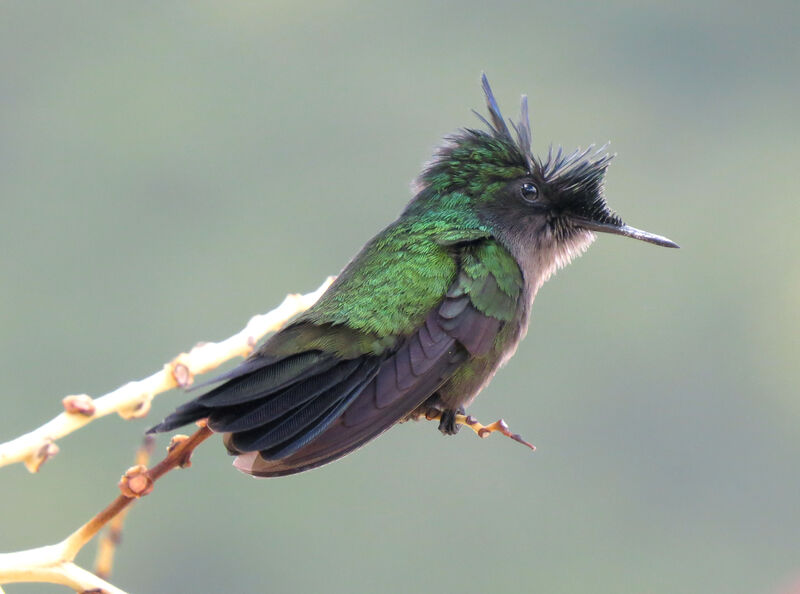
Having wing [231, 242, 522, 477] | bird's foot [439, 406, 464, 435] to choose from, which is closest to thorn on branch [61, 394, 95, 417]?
wing [231, 242, 522, 477]

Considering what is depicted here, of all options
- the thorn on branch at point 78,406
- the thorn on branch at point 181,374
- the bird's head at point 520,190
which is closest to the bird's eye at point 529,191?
the bird's head at point 520,190

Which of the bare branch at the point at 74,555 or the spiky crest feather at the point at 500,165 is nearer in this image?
the bare branch at the point at 74,555

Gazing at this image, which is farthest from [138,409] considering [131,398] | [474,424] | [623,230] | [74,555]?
[623,230]

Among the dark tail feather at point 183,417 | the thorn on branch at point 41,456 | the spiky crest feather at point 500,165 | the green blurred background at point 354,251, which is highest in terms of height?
the green blurred background at point 354,251

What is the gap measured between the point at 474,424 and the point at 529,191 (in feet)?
2.19

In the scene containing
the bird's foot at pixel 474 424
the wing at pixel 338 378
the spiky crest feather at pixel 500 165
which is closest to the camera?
the bird's foot at pixel 474 424

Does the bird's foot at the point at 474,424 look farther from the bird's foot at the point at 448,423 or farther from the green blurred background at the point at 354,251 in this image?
the green blurred background at the point at 354,251

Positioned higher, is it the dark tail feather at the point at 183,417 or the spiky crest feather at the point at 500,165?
the spiky crest feather at the point at 500,165

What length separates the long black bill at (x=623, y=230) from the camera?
66.3 inches

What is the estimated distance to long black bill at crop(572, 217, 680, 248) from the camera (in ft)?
5.52

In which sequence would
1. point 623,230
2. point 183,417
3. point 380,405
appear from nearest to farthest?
point 183,417
point 380,405
point 623,230

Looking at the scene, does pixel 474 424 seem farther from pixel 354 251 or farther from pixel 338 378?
pixel 354 251

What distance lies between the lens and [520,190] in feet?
6.31

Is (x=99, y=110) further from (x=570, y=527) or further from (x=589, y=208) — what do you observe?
(x=589, y=208)
